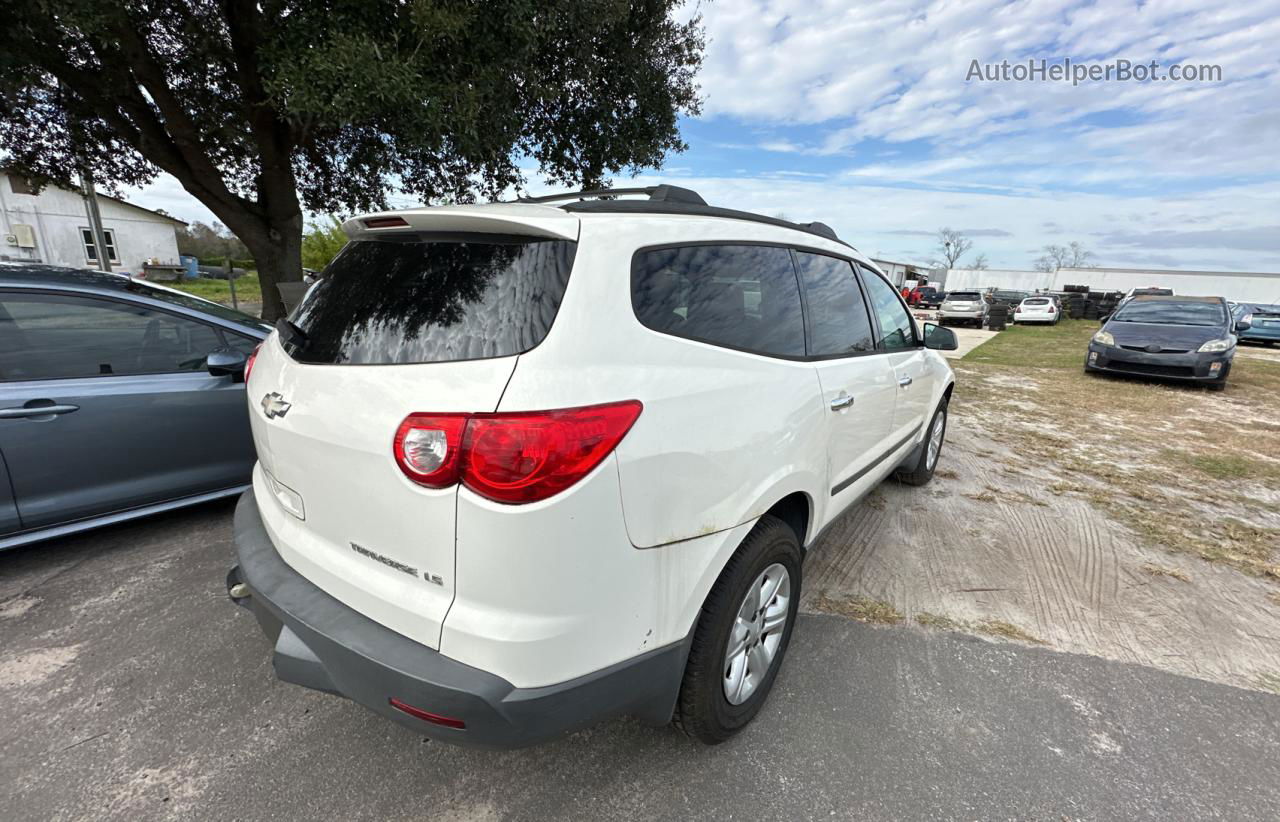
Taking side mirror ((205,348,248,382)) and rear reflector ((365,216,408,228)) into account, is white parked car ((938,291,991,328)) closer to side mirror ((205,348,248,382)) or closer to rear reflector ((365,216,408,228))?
side mirror ((205,348,248,382))

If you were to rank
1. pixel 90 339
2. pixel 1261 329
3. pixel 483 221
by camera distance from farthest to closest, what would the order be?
pixel 1261 329 < pixel 90 339 < pixel 483 221

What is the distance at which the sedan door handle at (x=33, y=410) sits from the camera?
8.39 ft

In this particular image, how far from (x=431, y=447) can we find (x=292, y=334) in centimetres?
101

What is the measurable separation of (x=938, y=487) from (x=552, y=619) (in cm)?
408

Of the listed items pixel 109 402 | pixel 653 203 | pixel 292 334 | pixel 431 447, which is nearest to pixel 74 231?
pixel 109 402

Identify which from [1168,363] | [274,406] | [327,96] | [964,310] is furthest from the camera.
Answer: [964,310]

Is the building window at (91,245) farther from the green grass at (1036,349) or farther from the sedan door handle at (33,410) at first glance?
the green grass at (1036,349)

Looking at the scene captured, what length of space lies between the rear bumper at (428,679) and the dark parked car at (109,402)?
1.87 meters

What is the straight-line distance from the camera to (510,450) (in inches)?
49.6

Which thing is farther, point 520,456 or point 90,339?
point 90,339

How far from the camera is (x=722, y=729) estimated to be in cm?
187

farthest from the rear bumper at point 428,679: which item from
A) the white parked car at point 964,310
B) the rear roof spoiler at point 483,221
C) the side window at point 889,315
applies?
the white parked car at point 964,310

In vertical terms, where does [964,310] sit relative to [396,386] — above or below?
below

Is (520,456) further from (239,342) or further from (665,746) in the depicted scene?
(239,342)
